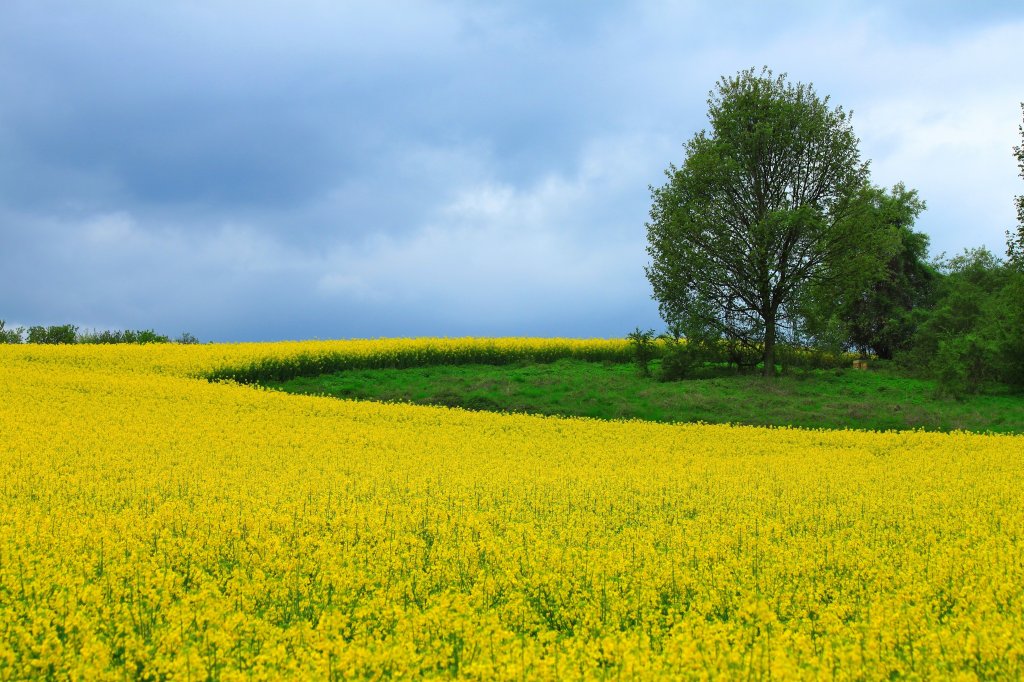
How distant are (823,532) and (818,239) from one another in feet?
82.6

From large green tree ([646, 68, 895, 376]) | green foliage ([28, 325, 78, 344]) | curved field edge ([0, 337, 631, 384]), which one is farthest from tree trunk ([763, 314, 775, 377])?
green foliage ([28, 325, 78, 344])

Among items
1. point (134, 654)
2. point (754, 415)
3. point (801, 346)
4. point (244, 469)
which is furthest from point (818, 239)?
point (134, 654)

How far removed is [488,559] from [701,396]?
68.0 ft

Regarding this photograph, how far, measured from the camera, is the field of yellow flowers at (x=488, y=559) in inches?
230

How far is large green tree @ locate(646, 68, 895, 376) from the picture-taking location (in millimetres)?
32938

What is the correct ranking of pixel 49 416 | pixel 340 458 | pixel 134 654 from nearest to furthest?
pixel 134 654 → pixel 340 458 → pixel 49 416

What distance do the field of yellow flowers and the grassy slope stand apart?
8.03 m

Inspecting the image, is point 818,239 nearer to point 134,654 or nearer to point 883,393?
point 883,393

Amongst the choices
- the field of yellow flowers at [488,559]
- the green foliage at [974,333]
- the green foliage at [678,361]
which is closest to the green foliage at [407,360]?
the green foliage at [678,361]

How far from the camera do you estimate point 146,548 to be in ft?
27.8

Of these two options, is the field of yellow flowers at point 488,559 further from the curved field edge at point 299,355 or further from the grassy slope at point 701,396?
the curved field edge at point 299,355

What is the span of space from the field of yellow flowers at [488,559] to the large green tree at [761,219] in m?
16.4

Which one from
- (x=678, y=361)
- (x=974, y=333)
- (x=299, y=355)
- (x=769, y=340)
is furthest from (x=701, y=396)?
(x=299, y=355)

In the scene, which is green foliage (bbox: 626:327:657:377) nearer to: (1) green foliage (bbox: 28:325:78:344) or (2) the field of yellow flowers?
(2) the field of yellow flowers
